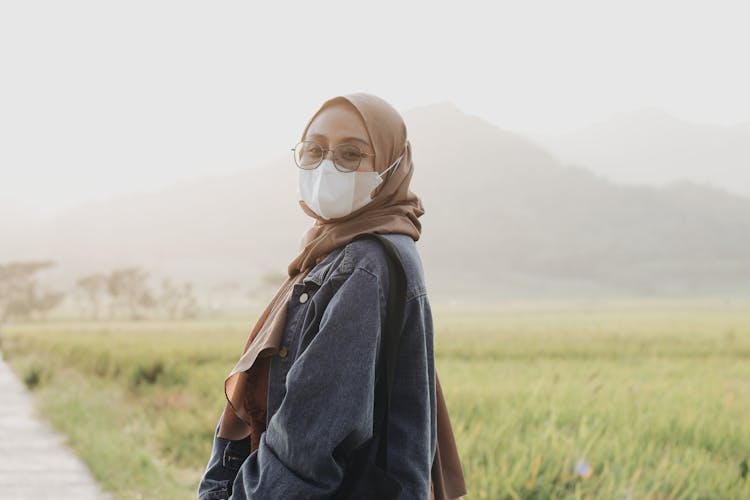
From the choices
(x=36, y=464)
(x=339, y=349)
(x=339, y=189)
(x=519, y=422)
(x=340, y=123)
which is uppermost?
(x=340, y=123)

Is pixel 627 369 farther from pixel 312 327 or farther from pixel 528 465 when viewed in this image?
pixel 312 327

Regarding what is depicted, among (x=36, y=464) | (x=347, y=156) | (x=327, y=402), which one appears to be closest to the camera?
(x=327, y=402)

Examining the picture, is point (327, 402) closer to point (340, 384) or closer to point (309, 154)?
point (340, 384)

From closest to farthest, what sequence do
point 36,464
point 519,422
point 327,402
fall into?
point 327,402, point 519,422, point 36,464

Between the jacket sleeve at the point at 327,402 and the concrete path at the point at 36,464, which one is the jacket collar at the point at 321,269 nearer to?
the jacket sleeve at the point at 327,402

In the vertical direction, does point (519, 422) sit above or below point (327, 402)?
below

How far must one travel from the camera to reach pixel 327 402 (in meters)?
1.95

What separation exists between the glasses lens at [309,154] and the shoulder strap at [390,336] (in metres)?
0.33

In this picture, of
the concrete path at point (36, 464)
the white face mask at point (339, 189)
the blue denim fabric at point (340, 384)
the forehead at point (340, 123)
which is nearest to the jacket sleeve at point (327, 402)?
the blue denim fabric at point (340, 384)

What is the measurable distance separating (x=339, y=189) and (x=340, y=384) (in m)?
0.56

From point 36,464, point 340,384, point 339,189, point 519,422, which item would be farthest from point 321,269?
point 36,464

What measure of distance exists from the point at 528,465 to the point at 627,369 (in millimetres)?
7910

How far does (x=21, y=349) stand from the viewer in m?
19.8

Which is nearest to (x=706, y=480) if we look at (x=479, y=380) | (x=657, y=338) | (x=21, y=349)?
(x=479, y=380)
